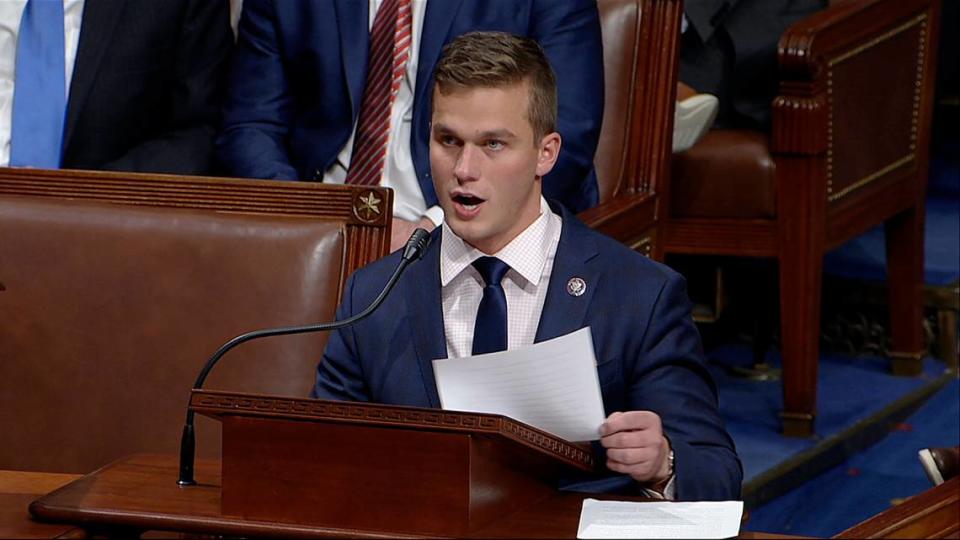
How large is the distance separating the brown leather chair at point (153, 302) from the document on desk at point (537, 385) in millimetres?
616

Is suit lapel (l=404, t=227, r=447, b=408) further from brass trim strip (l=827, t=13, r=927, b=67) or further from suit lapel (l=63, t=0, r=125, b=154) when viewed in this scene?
brass trim strip (l=827, t=13, r=927, b=67)

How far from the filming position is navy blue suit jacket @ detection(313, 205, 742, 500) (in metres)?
1.90

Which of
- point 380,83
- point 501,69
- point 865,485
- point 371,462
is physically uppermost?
point 501,69

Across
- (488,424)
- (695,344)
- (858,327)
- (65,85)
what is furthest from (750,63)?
(488,424)

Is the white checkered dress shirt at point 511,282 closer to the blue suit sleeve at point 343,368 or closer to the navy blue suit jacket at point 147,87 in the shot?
the blue suit sleeve at point 343,368

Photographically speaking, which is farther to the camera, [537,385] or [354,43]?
[354,43]

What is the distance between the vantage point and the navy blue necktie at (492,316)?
1950 mm

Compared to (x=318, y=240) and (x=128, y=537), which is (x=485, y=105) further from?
(x=128, y=537)

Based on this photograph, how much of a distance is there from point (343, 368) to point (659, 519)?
2.06 feet

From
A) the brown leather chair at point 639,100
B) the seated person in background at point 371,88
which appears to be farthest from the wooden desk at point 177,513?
the brown leather chair at point 639,100

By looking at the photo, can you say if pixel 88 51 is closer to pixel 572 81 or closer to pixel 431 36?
pixel 431 36

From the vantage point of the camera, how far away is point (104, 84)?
2.87 meters

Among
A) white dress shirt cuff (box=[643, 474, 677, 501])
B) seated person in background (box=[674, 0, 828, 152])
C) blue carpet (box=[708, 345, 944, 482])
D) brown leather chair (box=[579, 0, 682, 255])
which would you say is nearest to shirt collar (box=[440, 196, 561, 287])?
white dress shirt cuff (box=[643, 474, 677, 501])

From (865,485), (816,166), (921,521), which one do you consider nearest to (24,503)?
(921,521)
